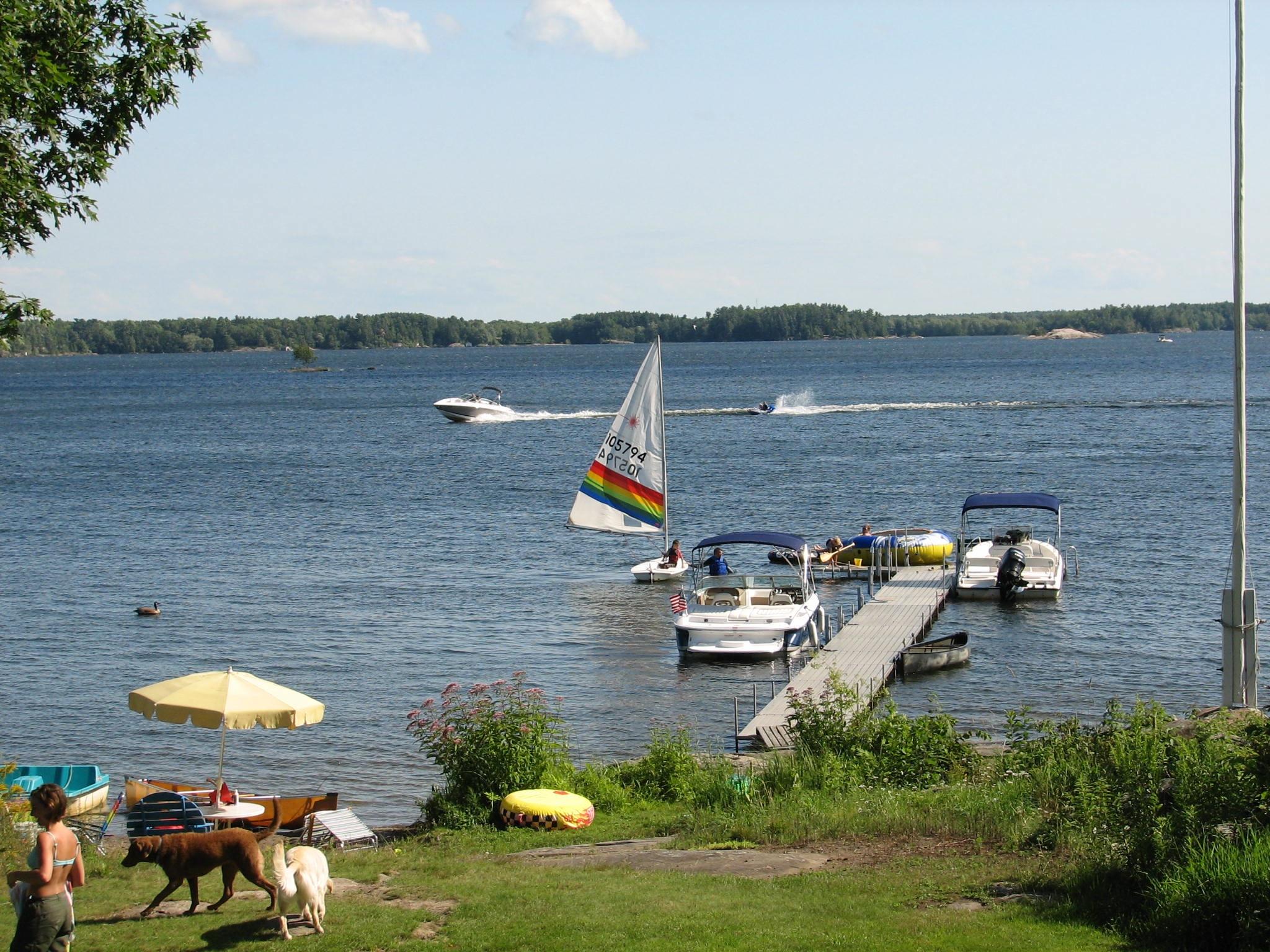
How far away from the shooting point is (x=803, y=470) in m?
77.1

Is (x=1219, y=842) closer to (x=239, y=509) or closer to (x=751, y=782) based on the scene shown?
(x=751, y=782)

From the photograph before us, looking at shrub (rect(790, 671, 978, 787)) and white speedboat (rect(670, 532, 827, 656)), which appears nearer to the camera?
shrub (rect(790, 671, 978, 787))

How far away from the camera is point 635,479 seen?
42688mm

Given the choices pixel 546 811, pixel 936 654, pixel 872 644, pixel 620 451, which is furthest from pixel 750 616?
pixel 546 811

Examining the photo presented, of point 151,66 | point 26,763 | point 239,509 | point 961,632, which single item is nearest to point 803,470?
point 239,509

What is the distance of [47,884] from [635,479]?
111ft

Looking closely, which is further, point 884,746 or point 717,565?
point 717,565

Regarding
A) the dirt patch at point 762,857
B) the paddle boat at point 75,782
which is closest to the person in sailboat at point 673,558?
the paddle boat at point 75,782

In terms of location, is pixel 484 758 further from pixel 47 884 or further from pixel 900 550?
pixel 900 550

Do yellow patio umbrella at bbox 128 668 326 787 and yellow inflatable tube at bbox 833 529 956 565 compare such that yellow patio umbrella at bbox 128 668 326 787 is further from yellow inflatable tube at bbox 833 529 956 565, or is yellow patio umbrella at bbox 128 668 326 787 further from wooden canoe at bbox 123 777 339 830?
yellow inflatable tube at bbox 833 529 956 565

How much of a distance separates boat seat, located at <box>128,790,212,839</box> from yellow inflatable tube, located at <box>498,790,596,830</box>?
11.9 ft

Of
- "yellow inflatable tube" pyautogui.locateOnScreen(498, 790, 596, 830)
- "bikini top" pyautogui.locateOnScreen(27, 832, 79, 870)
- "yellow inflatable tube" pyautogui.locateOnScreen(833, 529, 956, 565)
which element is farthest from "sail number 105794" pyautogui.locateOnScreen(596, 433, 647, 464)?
"bikini top" pyautogui.locateOnScreen(27, 832, 79, 870)

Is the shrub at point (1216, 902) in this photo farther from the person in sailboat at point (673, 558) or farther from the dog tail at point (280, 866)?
the person in sailboat at point (673, 558)

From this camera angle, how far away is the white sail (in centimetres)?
4188
